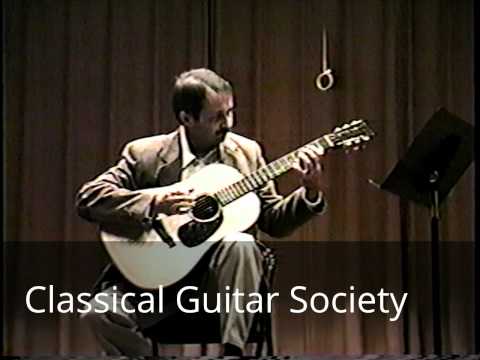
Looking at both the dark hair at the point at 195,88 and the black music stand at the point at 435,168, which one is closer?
the black music stand at the point at 435,168

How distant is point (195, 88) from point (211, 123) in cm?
10

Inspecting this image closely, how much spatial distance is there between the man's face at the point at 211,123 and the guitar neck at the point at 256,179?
12 cm

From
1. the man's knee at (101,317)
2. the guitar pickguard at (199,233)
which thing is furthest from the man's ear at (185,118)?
the man's knee at (101,317)

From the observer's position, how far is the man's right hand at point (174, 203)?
2979 millimetres

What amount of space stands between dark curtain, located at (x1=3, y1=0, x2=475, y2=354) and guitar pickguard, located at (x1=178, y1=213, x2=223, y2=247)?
0.16 meters

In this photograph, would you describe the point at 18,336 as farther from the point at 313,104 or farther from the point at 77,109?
the point at 313,104

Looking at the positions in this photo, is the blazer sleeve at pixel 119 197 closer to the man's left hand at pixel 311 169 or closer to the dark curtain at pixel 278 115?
the dark curtain at pixel 278 115

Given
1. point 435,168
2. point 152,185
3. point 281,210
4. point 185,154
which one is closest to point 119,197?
point 152,185

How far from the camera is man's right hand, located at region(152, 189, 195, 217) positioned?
2979mm

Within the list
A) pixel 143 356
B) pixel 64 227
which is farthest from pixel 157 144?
pixel 143 356

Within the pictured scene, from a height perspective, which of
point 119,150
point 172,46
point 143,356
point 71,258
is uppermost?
point 172,46

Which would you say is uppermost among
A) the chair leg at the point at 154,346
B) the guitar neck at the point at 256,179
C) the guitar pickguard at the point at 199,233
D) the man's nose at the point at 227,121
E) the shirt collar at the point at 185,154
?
the man's nose at the point at 227,121

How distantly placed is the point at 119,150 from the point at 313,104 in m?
0.50

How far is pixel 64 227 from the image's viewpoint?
9.96 feet
